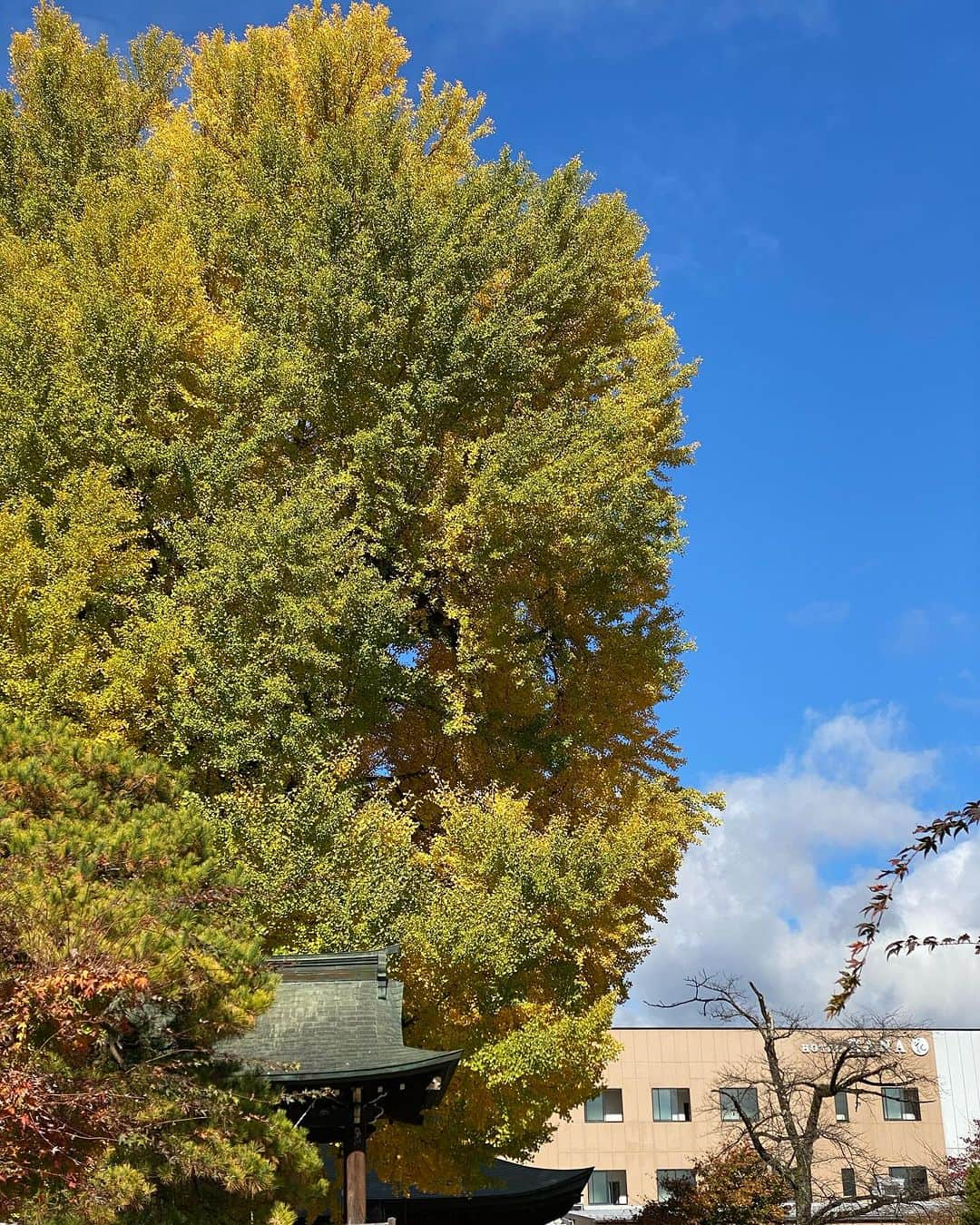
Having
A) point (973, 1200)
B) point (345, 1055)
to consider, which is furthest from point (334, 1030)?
point (973, 1200)

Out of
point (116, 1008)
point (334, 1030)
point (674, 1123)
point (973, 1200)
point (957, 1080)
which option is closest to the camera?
point (116, 1008)

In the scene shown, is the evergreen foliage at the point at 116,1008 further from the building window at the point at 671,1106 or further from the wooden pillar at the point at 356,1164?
the building window at the point at 671,1106

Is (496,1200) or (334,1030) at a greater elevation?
(334,1030)

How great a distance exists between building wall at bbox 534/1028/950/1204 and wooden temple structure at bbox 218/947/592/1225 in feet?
114

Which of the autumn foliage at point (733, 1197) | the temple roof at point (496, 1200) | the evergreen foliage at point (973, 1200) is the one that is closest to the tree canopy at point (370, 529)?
the temple roof at point (496, 1200)

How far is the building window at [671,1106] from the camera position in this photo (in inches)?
1807

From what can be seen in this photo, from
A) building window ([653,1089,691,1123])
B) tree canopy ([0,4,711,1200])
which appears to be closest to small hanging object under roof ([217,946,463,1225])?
tree canopy ([0,4,711,1200])

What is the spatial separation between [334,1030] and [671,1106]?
3764cm

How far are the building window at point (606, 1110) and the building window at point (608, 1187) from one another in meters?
1.85

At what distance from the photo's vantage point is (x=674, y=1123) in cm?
4581

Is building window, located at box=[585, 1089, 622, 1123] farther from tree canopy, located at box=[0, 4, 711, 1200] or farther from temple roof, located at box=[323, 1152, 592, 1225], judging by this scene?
tree canopy, located at box=[0, 4, 711, 1200]

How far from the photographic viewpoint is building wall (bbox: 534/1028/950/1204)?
4494cm

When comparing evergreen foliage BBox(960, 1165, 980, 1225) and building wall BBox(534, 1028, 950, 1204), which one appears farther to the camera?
building wall BBox(534, 1028, 950, 1204)

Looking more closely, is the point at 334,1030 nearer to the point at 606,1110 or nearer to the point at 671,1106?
the point at 606,1110
